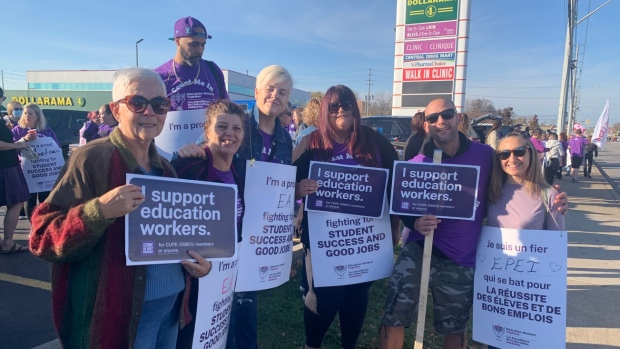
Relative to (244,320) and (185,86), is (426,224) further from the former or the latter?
(185,86)

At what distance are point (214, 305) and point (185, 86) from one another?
5.93 ft

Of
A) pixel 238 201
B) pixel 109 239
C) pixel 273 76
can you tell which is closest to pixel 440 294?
pixel 238 201

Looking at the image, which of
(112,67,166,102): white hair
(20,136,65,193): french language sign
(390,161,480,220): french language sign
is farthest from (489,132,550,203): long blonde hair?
(20,136,65,193): french language sign

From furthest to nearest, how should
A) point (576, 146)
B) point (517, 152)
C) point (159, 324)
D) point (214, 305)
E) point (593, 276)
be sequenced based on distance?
1. point (576, 146)
2. point (593, 276)
3. point (517, 152)
4. point (214, 305)
5. point (159, 324)

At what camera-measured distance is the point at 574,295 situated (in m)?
4.93

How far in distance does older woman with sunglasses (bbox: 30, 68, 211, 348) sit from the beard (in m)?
1.45

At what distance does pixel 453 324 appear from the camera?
108 inches

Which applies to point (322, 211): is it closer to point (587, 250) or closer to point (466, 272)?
point (466, 272)

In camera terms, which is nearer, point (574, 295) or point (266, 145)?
point (266, 145)

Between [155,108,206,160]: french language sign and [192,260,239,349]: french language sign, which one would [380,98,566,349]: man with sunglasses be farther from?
[155,108,206,160]: french language sign

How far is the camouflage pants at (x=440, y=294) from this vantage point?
107 inches

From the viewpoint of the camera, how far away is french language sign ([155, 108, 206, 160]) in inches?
128

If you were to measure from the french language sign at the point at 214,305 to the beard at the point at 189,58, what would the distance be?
174 cm

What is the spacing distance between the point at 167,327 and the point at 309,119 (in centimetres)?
A: 218
